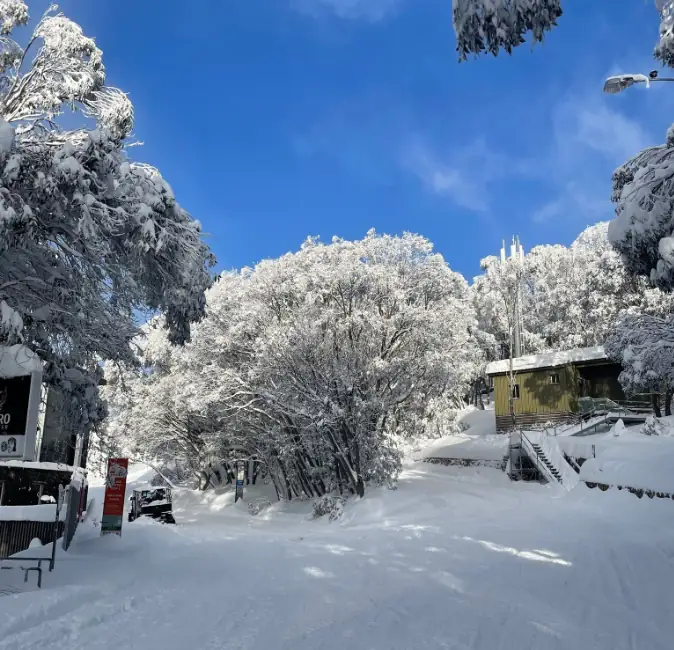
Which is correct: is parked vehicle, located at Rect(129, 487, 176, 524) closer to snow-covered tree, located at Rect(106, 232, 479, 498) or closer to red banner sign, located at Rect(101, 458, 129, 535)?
snow-covered tree, located at Rect(106, 232, 479, 498)

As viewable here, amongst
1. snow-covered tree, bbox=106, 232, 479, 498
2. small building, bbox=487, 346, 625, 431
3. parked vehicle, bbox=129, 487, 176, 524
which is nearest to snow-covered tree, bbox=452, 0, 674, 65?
snow-covered tree, bbox=106, 232, 479, 498

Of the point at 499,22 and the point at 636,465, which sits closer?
the point at 499,22

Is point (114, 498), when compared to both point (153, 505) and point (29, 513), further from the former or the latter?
point (153, 505)

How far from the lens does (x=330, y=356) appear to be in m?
23.3

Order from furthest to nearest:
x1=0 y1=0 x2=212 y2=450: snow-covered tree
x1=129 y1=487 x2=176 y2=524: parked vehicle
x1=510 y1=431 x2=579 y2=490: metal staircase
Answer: x1=129 y1=487 x2=176 y2=524: parked vehicle, x1=510 y1=431 x2=579 y2=490: metal staircase, x1=0 y1=0 x2=212 y2=450: snow-covered tree

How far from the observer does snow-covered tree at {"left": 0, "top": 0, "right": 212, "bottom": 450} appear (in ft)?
26.2

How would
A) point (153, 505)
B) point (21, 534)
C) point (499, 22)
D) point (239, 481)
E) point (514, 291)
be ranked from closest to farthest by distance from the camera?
point (499, 22) → point (21, 534) → point (153, 505) → point (239, 481) → point (514, 291)

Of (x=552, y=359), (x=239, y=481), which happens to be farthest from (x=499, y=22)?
(x=552, y=359)

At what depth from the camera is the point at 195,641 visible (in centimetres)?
633

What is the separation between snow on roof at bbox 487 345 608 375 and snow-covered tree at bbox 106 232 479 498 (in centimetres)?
942

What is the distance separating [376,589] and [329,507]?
47.0 ft

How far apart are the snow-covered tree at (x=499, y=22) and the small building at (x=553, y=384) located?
30553 millimetres

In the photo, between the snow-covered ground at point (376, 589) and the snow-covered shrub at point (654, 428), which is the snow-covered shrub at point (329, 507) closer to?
the snow-covered ground at point (376, 589)

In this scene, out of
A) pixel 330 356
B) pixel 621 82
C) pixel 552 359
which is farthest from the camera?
pixel 552 359
